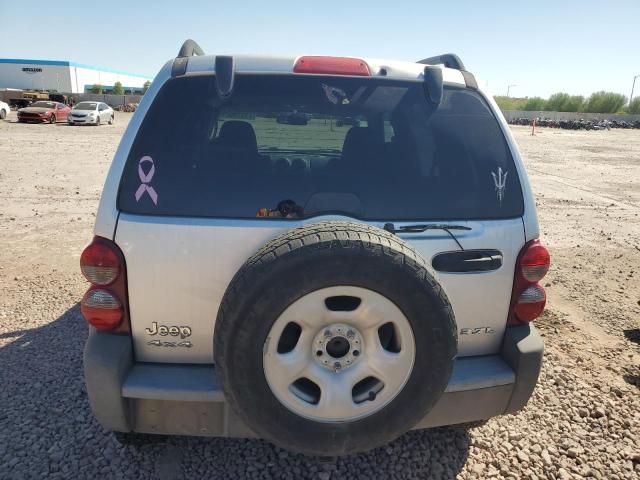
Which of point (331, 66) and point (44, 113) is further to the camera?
point (44, 113)

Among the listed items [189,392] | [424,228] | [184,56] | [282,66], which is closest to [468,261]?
[424,228]

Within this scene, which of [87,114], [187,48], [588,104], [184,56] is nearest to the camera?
[184,56]

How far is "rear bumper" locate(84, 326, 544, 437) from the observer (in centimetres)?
202

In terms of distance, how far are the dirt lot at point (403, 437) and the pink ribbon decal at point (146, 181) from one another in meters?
1.45

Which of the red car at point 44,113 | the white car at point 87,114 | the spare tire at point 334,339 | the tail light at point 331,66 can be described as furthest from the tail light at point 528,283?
the red car at point 44,113

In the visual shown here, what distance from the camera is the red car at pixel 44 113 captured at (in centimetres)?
2831

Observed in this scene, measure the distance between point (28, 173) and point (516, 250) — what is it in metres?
12.4

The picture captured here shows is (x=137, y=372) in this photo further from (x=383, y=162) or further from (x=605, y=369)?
(x=605, y=369)

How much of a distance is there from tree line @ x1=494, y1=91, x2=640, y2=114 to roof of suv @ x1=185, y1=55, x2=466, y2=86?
97675 mm

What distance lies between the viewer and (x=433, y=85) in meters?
2.27

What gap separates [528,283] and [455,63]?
1452 millimetres

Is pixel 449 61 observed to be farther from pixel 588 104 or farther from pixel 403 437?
pixel 588 104

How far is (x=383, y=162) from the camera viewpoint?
7.27 feet

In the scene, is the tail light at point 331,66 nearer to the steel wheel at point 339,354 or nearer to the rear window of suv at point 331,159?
the rear window of suv at point 331,159
